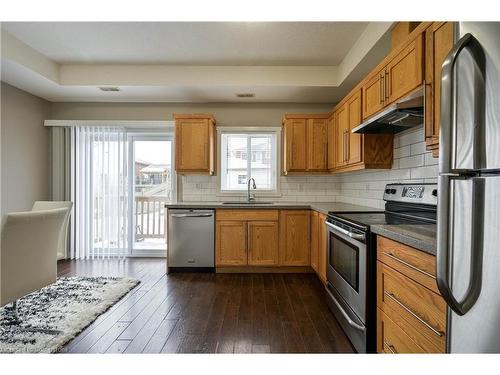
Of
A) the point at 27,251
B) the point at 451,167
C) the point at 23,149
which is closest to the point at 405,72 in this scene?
the point at 451,167

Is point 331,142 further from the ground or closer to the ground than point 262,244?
further from the ground

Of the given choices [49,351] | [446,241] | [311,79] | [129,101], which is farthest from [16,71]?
[446,241]

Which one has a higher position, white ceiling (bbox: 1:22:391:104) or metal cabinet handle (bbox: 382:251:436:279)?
white ceiling (bbox: 1:22:391:104)

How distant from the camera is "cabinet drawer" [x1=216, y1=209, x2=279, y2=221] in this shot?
375cm

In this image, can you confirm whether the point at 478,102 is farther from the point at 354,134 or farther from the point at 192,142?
the point at 192,142

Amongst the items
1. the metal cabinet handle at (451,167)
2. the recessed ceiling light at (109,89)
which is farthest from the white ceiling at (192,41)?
the metal cabinet handle at (451,167)

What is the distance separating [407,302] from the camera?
139 cm

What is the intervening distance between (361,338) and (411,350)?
1.80ft

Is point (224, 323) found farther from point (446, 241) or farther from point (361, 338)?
point (446, 241)

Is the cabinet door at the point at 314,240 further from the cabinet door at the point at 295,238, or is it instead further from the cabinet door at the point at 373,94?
the cabinet door at the point at 373,94

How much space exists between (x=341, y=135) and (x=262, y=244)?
1.73 m

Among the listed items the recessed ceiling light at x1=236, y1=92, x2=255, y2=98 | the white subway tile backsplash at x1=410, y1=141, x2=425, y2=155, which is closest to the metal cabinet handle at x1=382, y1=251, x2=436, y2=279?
the white subway tile backsplash at x1=410, y1=141, x2=425, y2=155

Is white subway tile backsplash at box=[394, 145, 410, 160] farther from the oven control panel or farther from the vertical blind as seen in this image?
the vertical blind

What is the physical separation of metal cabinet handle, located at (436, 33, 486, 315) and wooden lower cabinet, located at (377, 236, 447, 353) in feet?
1.14
